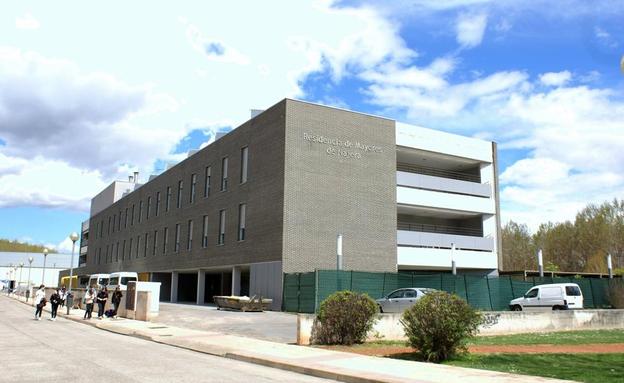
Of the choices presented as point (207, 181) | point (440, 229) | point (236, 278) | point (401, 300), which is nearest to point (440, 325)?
point (401, 300)

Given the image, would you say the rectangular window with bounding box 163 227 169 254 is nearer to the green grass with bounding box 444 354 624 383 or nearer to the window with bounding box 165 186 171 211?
the window with bounding box 165 186 171 211

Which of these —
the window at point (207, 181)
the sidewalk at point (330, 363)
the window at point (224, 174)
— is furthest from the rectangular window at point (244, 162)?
the sidewalk at point (330, 363)

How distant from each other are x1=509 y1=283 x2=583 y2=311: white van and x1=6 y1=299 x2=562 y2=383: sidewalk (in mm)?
19465

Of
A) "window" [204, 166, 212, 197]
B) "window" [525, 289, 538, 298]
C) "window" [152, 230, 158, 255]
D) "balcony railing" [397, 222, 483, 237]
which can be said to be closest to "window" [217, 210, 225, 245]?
"window" [204, 166, 212, 197]

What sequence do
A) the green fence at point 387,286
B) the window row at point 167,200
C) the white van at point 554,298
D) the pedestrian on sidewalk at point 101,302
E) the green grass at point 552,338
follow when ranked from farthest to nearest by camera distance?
the window row at point 167,200 → the white van at point 554,298 → the green fence at point 387,286 → the pedestrian on sidewalk at point 101,302 → the green grass at point 552,338

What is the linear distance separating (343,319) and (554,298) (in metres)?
18.6

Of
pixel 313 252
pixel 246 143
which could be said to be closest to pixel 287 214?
pixel 313 252

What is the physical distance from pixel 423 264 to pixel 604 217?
38.5 m

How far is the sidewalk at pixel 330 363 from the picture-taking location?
35.4ft

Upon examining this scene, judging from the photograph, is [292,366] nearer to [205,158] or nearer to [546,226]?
[205,158]

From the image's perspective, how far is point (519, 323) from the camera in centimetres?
2300

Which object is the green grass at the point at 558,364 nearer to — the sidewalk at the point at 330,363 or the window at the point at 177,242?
the sidewalk at the point at 330,363

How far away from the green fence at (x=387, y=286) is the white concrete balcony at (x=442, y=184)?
8.60 metres

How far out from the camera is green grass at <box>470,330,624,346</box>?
1878cm
